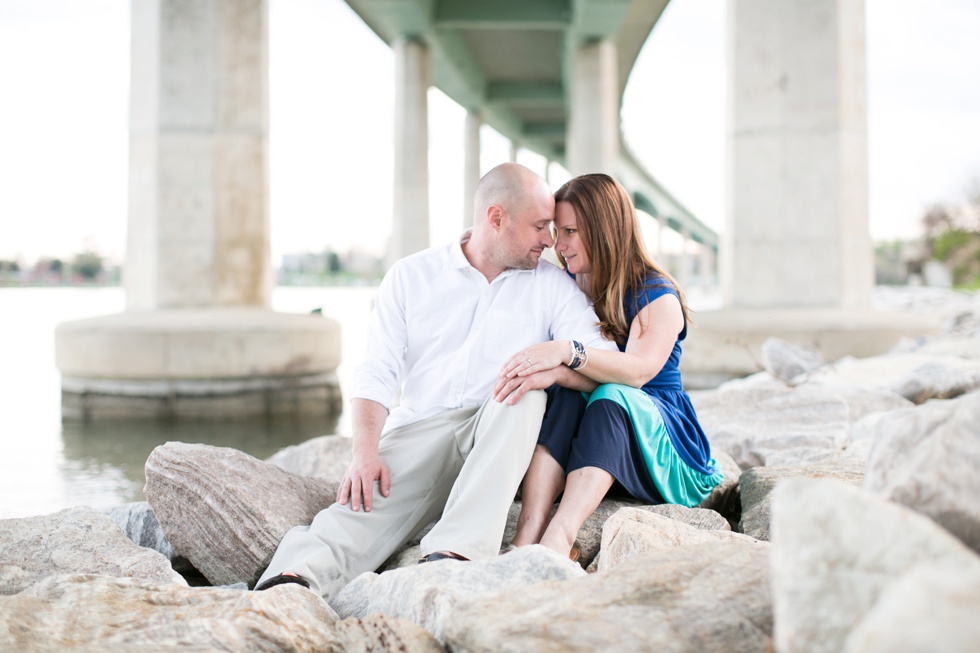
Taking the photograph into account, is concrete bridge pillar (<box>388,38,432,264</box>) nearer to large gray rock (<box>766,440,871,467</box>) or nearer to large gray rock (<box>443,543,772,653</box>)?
large gray rock (<box>766,440,871,467</box>)

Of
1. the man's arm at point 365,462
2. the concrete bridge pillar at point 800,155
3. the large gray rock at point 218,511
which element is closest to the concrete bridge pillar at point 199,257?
the concrete bridge pillar at point 800,155

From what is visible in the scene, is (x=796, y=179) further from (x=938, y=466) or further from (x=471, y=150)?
(x=471, y=150)

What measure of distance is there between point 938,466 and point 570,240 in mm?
2002

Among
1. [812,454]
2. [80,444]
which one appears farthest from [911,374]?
[80,444]

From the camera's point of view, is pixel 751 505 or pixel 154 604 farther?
pixel 751 505

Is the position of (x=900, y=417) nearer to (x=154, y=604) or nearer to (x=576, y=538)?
(x=576, y=538)

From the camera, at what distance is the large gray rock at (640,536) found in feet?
9.50

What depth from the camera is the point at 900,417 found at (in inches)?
84.5

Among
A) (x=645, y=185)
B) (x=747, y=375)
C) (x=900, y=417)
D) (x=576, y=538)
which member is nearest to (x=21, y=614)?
(x=576, y=538)

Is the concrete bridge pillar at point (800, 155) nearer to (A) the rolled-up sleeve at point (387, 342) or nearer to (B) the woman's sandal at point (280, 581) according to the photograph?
(A) the rolled-up sleeve at point (387, 342)

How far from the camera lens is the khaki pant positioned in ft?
10.2

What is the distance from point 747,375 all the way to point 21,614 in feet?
26.9

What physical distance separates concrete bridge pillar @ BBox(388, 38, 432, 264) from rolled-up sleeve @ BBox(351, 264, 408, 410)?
22.4m

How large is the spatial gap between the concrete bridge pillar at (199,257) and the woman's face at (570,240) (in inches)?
295
